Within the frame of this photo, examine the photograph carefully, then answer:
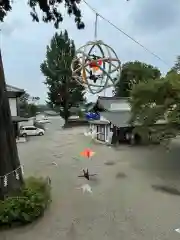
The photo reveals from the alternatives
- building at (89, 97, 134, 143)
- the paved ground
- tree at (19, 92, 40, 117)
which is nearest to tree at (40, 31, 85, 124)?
tree at (19, 92, 40, 117)

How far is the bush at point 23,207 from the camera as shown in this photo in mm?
7852

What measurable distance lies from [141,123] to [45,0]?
7.84 metres

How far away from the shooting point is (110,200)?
10297 mm

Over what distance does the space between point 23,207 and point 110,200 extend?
3.60 metres

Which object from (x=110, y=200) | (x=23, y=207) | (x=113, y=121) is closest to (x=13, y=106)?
(x=113, y=121)

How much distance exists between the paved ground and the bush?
29 cm

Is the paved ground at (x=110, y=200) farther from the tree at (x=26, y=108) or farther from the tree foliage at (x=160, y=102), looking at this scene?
the tree at (x=26, y=108)

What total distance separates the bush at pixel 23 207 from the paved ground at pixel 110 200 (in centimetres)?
29

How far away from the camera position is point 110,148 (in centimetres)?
2286

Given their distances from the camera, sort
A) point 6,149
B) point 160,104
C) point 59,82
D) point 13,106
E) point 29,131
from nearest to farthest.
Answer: point 6,149
point 160,104
point 13,106
point 29,131
point 59,82

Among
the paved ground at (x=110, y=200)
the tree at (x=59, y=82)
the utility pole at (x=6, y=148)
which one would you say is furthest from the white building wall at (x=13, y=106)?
the utility pole at (x=6, y=148)

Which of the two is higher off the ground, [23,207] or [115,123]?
[115,123]

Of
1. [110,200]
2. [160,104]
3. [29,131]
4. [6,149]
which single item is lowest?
[29,131]

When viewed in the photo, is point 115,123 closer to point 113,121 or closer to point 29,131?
point 113,121
